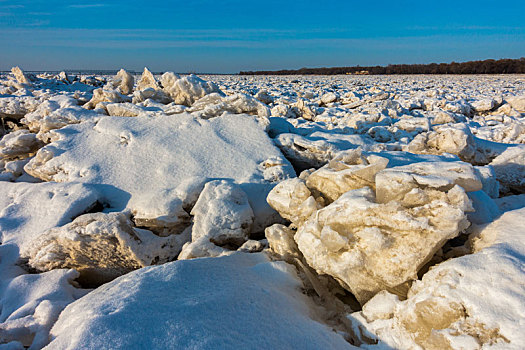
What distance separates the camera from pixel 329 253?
2.04 meters

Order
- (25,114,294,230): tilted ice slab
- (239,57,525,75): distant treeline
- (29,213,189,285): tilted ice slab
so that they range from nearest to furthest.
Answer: (29,213,189,285): tilted ice slab
(25,114,294,230): tilted ice slab
(239,57,525,75): distant treeline

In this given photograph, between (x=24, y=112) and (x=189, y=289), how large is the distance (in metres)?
6.77

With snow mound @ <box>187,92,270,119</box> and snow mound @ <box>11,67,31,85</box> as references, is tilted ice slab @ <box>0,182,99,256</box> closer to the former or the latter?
snow mound @ <box>187,92,270,119</box>

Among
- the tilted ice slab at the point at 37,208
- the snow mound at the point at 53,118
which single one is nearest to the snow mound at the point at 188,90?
the snow mound at the point at 53,118

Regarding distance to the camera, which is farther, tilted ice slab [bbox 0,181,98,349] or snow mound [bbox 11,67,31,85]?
snow mound [bbox 11,67,31,85]

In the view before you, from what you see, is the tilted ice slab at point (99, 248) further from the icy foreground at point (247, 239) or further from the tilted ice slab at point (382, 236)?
the tilted ice slab at point (382, 236)

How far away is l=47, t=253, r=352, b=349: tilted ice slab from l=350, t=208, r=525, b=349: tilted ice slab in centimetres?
30

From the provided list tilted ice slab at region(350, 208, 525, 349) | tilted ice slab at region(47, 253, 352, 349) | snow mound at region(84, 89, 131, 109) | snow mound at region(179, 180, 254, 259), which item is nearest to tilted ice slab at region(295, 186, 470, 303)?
tilted ice slab at region(350, 208, 525, 349)

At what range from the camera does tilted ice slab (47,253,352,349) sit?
1.40 metres

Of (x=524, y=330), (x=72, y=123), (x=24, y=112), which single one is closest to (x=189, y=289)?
(x=524, y=330)

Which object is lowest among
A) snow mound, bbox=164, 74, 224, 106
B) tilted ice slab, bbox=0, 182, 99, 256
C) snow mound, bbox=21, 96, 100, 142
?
tilted ice slab, bbox=0, 182, 99, 256

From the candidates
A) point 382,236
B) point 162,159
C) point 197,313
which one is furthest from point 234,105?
point 197,313

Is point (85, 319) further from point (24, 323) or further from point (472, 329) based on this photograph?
point (472, 329)

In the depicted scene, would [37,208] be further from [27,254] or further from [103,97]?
[103,97]
